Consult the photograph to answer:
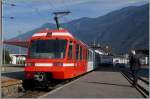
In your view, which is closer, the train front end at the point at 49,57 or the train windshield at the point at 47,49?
the train front end at the point at 49,57

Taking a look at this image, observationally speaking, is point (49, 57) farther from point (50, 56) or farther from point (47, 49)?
point (47, 49)

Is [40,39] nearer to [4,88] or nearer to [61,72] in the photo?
[61,72]

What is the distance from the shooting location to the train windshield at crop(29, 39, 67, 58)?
925 inches

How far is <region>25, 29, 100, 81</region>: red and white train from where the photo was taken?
22984mm

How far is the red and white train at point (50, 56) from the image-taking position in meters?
23.0

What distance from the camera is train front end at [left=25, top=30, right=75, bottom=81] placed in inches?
905

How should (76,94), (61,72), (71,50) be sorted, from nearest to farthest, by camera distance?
(76,94), (61,72), (71,50)

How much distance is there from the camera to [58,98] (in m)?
16.0

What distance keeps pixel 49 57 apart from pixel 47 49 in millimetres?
590

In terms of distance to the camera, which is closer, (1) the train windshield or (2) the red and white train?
(2) the red and white train

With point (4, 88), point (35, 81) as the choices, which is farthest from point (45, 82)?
point (4, 88)

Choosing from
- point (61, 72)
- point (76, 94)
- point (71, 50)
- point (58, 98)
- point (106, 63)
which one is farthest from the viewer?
point (106, 63)

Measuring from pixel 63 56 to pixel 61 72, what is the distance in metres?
0.99

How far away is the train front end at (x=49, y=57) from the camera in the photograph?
23.0 meters
